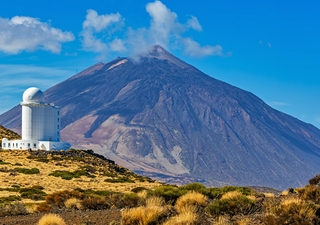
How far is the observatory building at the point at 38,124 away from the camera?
5538cm

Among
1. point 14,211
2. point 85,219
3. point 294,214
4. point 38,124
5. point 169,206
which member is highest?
point 38,124

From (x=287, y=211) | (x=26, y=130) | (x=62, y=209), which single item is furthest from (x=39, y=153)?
(x=287, y=211)

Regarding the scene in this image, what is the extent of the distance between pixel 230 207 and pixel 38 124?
5050cm

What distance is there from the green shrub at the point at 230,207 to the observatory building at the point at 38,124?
155 ft

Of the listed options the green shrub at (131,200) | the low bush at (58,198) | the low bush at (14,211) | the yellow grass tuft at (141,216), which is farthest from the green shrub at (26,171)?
the yellow grass tuft at (141,216)

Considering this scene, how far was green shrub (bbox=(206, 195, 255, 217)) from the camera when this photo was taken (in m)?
10.9

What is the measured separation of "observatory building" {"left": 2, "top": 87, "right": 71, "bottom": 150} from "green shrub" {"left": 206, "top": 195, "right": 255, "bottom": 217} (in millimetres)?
47288

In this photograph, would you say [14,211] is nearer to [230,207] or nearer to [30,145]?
[230,207]

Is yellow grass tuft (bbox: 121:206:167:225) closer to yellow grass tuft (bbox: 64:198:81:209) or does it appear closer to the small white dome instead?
yellow grass tuft (bbox: 64:198:81:209)

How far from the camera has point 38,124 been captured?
57188 mm

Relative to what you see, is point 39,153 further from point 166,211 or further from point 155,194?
point 166,211

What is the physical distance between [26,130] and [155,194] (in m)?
46.6

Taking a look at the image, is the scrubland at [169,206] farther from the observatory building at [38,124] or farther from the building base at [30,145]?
the observatory building at [38,124]

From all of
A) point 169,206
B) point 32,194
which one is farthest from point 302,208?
point 32,194
